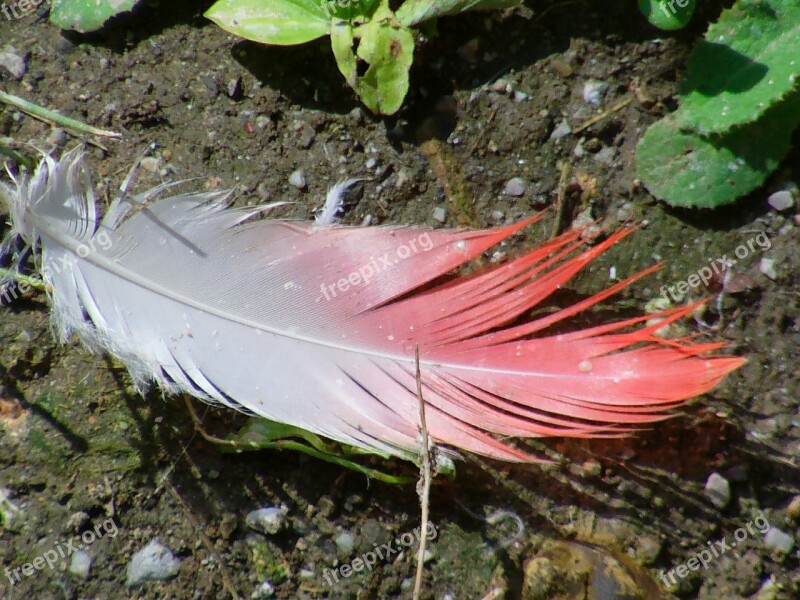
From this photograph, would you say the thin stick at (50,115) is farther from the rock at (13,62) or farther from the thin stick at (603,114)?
the thin stick at (603,114)

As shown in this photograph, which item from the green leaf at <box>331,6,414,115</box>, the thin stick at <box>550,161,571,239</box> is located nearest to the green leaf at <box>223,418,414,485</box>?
the thin stick at <box>550,161,571,239</box>

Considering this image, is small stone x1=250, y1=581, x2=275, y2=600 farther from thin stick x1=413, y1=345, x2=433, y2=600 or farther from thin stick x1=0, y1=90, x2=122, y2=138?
thin stick x1=0, y1=90, x2=122, y2=138

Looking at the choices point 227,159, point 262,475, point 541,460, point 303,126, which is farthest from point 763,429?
point 227,159

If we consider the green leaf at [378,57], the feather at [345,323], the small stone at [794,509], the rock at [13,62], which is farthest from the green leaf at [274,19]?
the small stone at [794,509]

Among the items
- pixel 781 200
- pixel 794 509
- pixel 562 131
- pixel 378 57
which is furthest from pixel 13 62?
pixel 794 509

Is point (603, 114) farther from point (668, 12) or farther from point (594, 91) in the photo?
point (668, 12)

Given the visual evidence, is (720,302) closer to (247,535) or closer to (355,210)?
(355,210)
